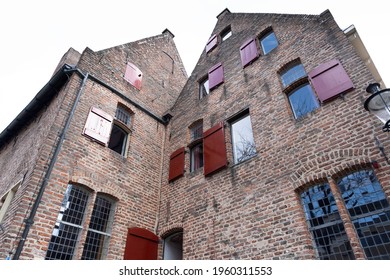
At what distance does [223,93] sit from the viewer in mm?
9227

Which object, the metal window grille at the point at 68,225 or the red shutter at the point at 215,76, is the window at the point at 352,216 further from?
the red shutter at the point at 215,76

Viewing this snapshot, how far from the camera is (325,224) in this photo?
4.91 meters

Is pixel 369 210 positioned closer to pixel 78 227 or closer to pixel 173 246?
pixel 173 246

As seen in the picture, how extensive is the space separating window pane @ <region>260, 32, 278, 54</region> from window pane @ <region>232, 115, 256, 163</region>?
2814 millimetres

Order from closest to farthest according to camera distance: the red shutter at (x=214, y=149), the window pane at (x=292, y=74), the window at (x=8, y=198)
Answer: the window at (x=8, y=198), the window pane at (x=292, y=74), the red shutter at (x=214, y=149)

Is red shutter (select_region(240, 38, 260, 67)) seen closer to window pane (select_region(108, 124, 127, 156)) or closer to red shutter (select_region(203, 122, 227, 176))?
red shutter (select_region(203, 122, 227, 176))

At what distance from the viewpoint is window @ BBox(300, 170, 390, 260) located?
4.28 m

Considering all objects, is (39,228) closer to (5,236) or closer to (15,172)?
(5,236)

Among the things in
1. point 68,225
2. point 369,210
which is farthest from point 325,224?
point 68,225

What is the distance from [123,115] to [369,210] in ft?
25.8

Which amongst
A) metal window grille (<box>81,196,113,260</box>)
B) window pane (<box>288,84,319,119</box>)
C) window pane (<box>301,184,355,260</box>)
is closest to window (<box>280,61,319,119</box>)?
window pane (<box>288,84,319,119</box>)

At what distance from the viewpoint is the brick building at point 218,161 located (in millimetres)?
5008

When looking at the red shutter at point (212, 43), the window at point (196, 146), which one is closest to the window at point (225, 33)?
the red shutter at point (212, 43)

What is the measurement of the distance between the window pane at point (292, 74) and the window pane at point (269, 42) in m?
1.53
